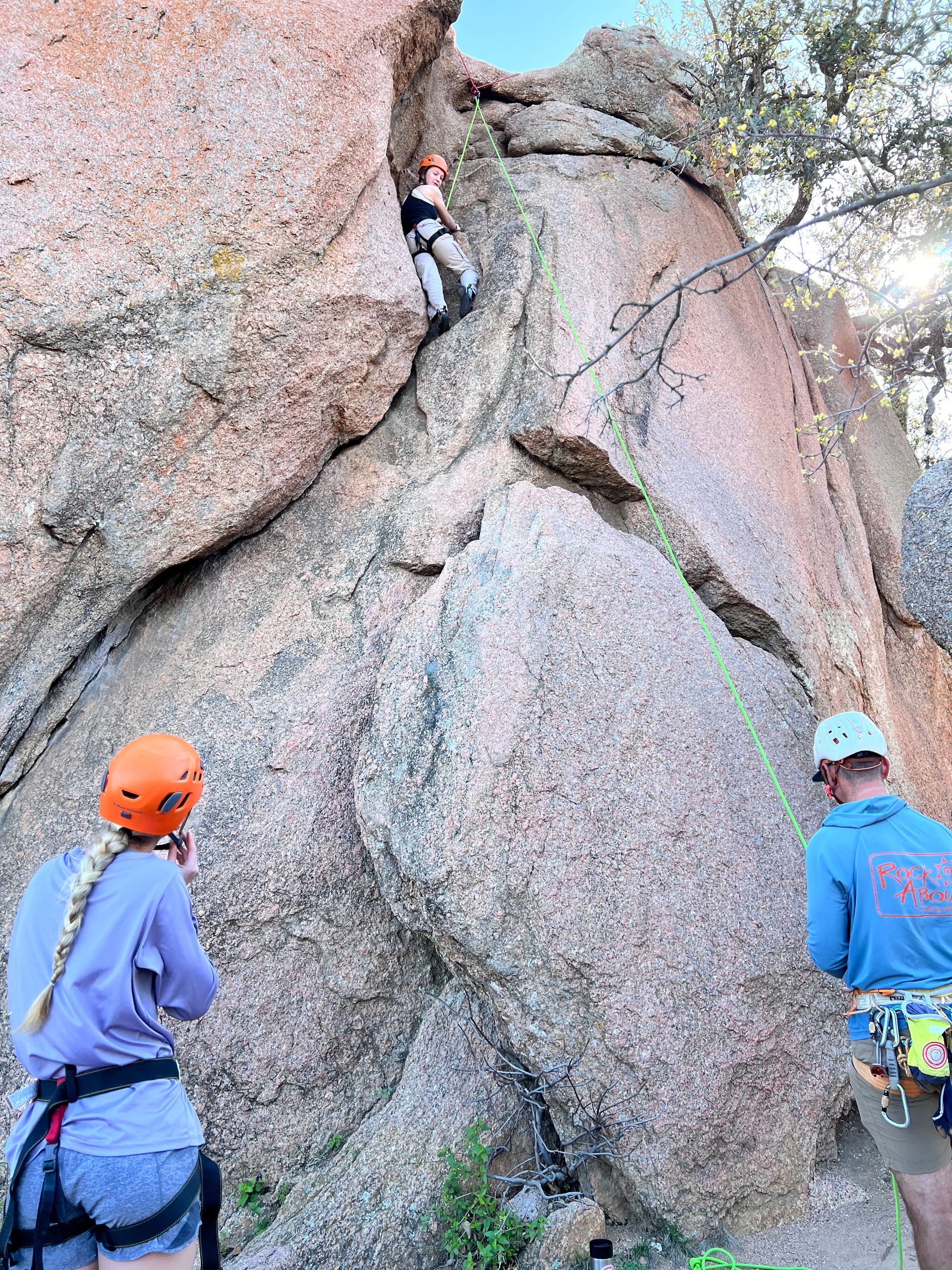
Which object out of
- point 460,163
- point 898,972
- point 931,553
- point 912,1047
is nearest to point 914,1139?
point 912,1047

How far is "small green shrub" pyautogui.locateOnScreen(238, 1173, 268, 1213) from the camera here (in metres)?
4.37

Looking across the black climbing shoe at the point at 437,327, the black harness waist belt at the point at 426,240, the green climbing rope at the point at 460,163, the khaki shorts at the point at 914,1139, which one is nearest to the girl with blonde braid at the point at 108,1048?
the khaki shorts at the point at 914,1139

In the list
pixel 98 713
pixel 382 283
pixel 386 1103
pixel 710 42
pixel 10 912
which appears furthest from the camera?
pixel 710 42

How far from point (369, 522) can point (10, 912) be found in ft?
10.4

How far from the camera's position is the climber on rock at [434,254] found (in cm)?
678

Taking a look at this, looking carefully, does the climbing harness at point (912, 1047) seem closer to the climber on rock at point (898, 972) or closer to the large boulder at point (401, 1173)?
the climber on rock at point (898, 972)

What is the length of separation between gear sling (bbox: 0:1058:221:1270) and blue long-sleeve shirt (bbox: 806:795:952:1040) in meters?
2.23

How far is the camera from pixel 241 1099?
4.59 meters

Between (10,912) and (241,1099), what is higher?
(10,912)

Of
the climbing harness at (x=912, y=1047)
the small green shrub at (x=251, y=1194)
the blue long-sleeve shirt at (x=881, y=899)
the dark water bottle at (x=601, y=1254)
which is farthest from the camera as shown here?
the small green shrub at (x=251, y=1194)

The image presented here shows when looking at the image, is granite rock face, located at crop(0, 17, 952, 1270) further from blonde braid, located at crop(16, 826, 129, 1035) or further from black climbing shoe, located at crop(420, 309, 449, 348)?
blonde braid, located at crop(16, 826, 129, 1035)

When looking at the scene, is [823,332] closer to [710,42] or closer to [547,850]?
[710,42]

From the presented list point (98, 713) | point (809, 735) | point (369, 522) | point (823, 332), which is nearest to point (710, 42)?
point (823, 332)

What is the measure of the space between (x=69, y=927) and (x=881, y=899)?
8.50 feet
